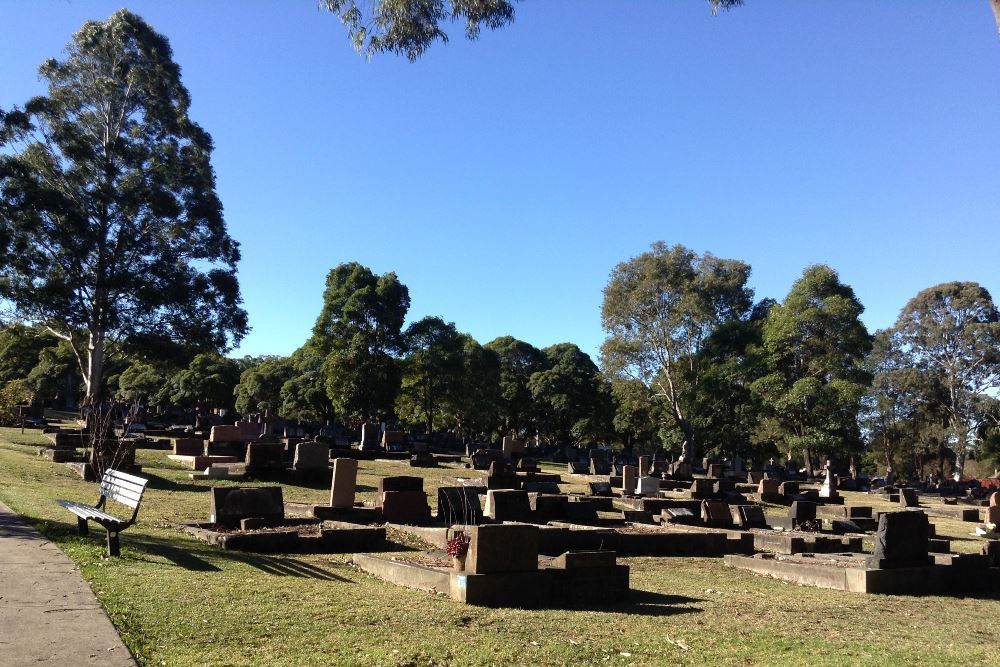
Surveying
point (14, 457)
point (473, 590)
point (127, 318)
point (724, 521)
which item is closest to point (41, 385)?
point (127, 318)

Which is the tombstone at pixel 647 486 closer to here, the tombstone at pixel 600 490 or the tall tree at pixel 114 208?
the tombstone at pixel 600 490

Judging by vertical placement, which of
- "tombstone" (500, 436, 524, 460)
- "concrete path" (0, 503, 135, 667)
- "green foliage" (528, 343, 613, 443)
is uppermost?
"green foliage" (528, 343, 613, 443)

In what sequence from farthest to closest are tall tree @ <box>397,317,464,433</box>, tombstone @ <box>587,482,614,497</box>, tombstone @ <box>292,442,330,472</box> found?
tall tree @ <box>397,317,464,433</box> → tombstone @ <box>587,482,614,497</box> → tombstone @ <box>292,442,330,472</box>

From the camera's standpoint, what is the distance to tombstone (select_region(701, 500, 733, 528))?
17.2m

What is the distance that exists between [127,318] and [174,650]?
104 feet

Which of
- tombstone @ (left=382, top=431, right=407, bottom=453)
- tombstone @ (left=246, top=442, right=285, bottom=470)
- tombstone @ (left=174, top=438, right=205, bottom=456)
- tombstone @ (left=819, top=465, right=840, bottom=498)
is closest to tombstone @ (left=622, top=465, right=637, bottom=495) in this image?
tombstone @ (left=819, top=465, right=840, bottom=498)

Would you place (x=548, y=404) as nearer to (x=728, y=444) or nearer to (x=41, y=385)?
(x=728, y=444)

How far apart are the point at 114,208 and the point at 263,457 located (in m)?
18.2

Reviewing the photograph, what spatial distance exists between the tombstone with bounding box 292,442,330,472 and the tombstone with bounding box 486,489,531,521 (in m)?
7.16

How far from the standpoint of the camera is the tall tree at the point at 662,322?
1845 inches

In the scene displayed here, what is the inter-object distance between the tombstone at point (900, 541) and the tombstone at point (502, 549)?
17.1ft

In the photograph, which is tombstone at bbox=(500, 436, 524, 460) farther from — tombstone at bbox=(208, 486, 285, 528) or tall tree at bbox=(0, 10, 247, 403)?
tombstone at bbox=(208, 486, 285, 528)

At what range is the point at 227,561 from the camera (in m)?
8.63

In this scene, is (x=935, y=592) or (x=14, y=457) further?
(x=14, y=457)
